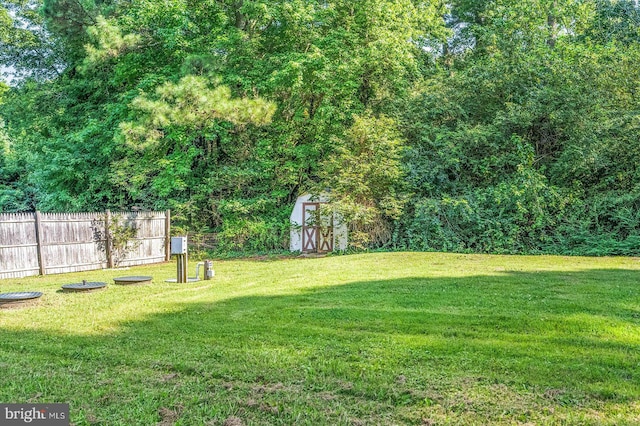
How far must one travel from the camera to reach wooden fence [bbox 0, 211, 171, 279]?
10375 mm

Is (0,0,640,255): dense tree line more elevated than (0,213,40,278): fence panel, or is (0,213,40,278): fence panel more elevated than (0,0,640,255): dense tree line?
(0,0,640,255): dense tree line

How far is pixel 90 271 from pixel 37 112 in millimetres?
10874

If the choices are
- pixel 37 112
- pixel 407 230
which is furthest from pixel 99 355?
pixel 37 112

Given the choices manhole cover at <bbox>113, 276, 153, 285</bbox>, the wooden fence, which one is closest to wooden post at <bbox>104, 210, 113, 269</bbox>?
the wooden fence

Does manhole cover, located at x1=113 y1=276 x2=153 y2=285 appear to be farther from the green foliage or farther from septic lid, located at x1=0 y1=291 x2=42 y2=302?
the green foliage

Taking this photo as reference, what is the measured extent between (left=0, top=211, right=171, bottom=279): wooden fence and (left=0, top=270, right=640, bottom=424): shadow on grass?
5.82 meters

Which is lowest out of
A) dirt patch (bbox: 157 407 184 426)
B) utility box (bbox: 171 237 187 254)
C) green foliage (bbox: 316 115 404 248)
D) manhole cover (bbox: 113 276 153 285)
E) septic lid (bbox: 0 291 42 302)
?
manhole cover (bbox: 113 276 153 285)

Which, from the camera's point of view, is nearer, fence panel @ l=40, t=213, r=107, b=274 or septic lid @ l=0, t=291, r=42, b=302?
septic lid @ l=0, t=291, r=42, b=302

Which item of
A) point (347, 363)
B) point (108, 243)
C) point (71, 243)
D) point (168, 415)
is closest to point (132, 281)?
point (71, 243)

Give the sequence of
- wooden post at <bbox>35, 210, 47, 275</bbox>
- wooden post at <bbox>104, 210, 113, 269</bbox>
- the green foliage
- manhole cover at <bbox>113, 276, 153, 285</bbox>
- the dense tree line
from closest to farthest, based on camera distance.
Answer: manhole cover at <bbox>113, 276, 153, 285</bbox> < wooden post at <bbox>35, 210, 47, 275</bbox> < wooden post at <bbox>104, 210, 113, 269</bbox> < the dense tree line < the green foliage

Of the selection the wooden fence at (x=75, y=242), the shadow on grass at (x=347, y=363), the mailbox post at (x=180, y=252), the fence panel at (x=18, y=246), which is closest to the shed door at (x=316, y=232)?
the wooden fence at (x=75, y=242)

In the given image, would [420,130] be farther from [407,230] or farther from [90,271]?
[90,271]

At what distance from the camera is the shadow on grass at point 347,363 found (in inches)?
131

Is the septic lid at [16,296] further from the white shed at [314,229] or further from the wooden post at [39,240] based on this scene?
the white shed at [314,229]
